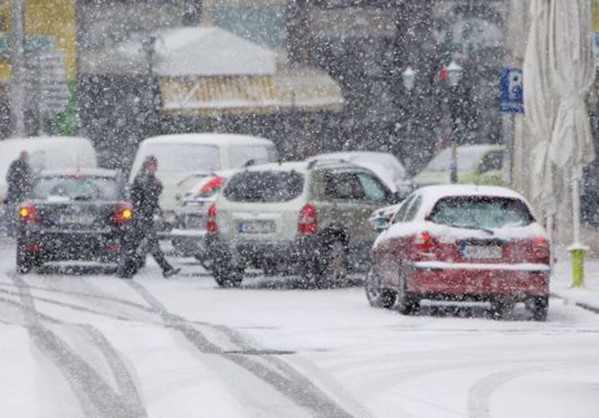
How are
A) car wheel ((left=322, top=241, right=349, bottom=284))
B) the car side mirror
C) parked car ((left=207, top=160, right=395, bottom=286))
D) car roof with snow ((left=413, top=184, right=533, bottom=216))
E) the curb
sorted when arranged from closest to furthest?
1. car roof with snow ((left=413, top=184, right=533, bottom=216))
2. the curb
3. the car side mirror
4. parked car ((left=207, top=160, right=395, bottom=286))
5. car wheel ((left=322, top=241, right=349, bottom=284))

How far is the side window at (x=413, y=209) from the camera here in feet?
68.5

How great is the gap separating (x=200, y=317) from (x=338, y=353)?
4.11 metres

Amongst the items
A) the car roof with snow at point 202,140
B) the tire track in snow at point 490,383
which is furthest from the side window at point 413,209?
the car roof with snow at point 202,140

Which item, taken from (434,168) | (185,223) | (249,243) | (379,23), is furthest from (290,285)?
(379,23)

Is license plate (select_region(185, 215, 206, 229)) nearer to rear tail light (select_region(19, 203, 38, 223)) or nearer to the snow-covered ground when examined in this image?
rear tail light (select_region(19, 203, 38, 223))

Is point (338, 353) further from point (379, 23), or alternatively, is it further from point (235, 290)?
point (379, 23)

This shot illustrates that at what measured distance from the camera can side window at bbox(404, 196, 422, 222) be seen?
20.9 m

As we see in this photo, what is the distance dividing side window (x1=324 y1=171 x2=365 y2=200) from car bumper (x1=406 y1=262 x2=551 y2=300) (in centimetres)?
535

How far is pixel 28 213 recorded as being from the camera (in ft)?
91.3

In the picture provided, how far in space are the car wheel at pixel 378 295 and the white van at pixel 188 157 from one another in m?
11.9

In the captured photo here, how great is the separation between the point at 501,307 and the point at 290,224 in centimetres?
373

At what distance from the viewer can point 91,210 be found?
27609 mm

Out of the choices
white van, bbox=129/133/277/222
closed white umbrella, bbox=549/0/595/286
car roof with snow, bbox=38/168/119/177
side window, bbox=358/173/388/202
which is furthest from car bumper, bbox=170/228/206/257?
white van, bbox=129/133/277/222

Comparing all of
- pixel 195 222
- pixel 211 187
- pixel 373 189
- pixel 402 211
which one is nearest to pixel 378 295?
pixel 402 211
